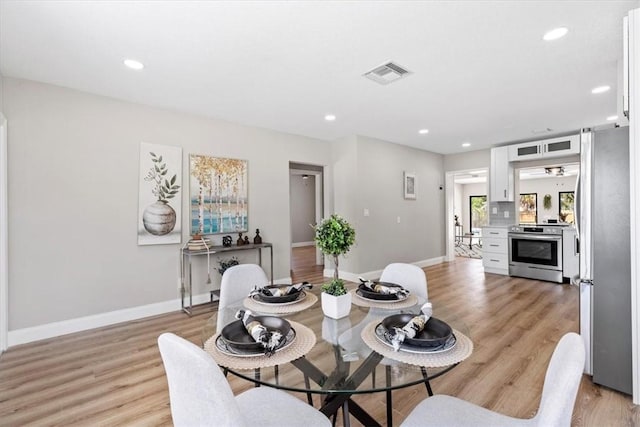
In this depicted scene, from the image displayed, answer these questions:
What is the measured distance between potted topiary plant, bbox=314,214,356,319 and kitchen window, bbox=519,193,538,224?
11704mm

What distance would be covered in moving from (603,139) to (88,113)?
15.2 ft

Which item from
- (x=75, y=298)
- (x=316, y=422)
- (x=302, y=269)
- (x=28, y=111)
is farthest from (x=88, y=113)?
(x=302, y=269)

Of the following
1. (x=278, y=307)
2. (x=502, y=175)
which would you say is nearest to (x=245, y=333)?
(x=278, y=307)

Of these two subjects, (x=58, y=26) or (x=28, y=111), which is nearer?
(x=58, y=26)

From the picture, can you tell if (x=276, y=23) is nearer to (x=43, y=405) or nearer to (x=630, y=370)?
(x=43, y=405)

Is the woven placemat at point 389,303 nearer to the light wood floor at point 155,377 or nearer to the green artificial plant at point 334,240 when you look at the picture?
the green artificial plant at point 334,240

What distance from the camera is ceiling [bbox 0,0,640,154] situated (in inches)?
75.6

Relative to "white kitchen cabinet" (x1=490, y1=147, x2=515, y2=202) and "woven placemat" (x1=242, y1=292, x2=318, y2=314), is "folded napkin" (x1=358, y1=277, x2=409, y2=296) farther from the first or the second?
"white kitchen cabinet" (x1=490, y1=147, x2=515, y2=202)

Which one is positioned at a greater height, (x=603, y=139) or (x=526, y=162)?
(x=526, y=162)

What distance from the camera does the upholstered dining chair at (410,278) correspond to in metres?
2.04

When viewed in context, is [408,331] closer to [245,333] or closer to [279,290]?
[245,333]

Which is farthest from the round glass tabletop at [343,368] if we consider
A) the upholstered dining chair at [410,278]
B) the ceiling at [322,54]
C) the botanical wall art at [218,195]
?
the botanical wall art at [218,195]

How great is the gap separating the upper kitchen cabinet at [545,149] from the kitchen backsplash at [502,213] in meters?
0.90

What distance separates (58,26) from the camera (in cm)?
203
